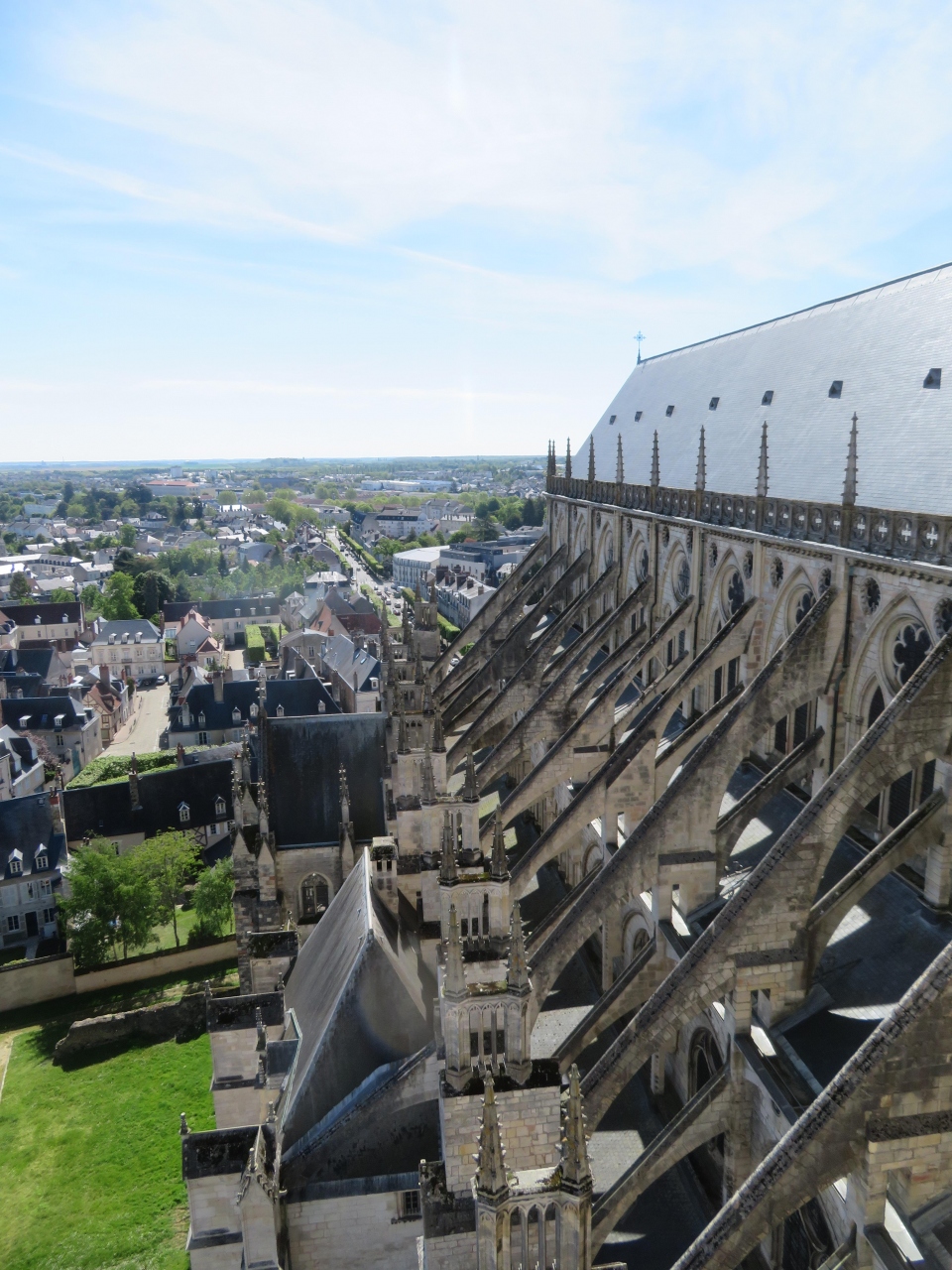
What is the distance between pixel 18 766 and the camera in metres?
56.1

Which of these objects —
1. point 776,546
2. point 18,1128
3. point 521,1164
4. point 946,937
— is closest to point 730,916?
point 946,937

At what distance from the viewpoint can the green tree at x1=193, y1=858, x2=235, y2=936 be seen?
38938mm

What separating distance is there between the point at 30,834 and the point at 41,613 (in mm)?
71605

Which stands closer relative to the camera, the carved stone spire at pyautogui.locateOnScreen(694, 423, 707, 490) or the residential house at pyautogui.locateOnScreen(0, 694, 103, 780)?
the carved stone spire at pyautogui.locateOnScreen(694, 423, 707, 490)

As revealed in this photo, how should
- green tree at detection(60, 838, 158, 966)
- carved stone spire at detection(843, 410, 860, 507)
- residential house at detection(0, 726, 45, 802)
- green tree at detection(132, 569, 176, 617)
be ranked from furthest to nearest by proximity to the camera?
green tree at detection(132, 569, 176, 617) < residential house at detection(0, 726, 45, 802) < green tree at detection(60, 838, 158, 966) < carved stone spire at detection(843, 410, 860, 507)

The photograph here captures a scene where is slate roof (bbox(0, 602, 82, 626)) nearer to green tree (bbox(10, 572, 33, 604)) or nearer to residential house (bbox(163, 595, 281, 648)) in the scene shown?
residential house (bbox(163, 595, 281, 648))

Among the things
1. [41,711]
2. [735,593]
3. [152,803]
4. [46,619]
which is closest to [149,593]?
[46,619]

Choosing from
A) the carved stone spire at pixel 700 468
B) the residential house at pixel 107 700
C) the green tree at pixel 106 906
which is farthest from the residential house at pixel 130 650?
the carved stone spire at pixel 700 468

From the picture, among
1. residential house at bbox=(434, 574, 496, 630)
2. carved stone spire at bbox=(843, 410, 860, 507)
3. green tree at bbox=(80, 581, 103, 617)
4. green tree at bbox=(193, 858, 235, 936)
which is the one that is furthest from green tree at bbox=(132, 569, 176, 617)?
carved stone spire at bbox=(843, 410, 860, 507)

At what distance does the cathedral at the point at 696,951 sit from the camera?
432 inches

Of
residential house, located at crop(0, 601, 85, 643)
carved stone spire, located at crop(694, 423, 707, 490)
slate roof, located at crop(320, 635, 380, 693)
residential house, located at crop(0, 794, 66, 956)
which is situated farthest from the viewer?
residential house, located at crop(0, 601, 85, 643)

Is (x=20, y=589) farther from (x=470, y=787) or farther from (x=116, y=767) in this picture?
(x=470, y=787)

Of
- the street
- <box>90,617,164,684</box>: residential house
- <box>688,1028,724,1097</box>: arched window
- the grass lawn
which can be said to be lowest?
the street

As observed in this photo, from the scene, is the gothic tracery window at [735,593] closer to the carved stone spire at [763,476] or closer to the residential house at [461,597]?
the carved stone spire at [763,476]
